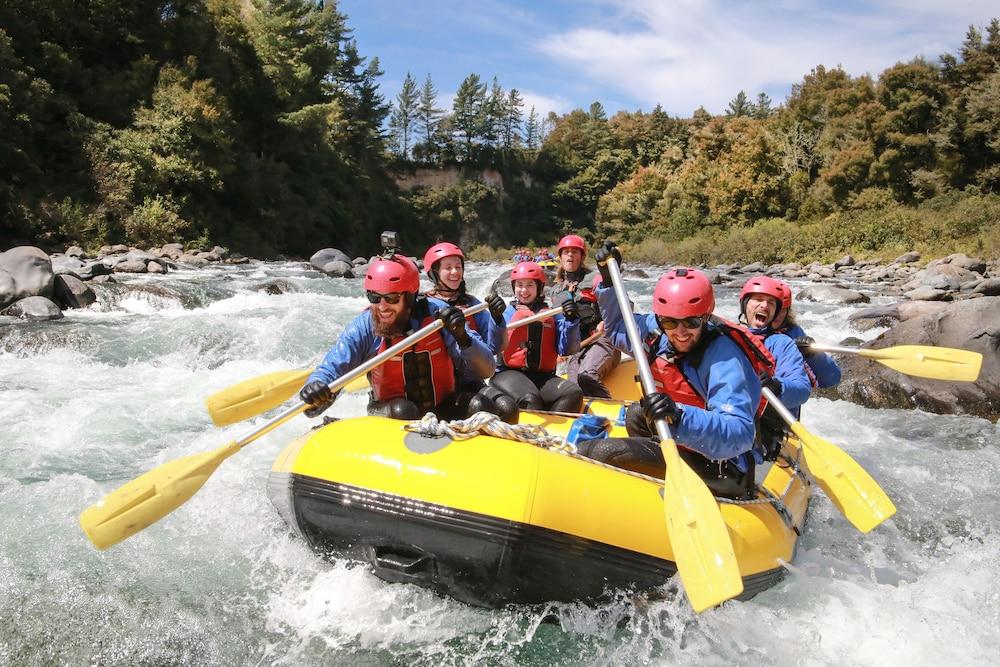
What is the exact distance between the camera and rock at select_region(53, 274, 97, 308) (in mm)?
9906

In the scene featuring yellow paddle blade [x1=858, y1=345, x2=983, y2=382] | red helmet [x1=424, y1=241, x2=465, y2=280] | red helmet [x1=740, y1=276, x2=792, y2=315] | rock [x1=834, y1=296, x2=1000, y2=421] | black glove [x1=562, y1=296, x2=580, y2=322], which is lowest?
rock [x1=834, y1=296, x2=1000, y2=421]

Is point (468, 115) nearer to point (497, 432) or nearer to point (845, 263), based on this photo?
point (845, 263)

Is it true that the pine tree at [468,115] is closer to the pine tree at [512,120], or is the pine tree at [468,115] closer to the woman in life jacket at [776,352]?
the pine tree at [512,120]

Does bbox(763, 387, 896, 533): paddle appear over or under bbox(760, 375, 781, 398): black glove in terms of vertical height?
under

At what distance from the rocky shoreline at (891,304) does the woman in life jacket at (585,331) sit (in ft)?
11.2

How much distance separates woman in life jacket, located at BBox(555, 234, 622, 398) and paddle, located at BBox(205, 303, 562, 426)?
2125mm

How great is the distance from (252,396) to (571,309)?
2.32m

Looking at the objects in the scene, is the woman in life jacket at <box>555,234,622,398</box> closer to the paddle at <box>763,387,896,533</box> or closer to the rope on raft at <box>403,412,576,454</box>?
the paddle at <box>763,387,896,533</box>

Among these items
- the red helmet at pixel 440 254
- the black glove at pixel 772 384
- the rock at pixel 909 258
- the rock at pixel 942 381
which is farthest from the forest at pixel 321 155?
the black glove at pixel 772 384

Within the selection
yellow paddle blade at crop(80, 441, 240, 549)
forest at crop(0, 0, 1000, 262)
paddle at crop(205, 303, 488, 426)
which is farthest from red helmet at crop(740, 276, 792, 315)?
forest at crop(0, 0, 1000, 262)

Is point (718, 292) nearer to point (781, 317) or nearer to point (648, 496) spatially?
point (781, 317)

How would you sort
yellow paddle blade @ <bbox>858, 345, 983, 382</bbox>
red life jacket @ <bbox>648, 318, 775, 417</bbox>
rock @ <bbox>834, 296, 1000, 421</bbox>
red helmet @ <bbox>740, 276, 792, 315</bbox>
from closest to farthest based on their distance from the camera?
red life jacket @ <bbox>648, 318, 775, 417</bbox>
yellow paddle blade @ <bbox>858, 345, 983, 382</bbox>
red helmet @ <bbox>740, 276, 792, 315</bbox>
rock @ <bbox>834, 296, 1000, 421</bbox>

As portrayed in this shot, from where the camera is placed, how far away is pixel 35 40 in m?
19.4

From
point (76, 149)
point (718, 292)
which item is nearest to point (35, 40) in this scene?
point (76, 149)
